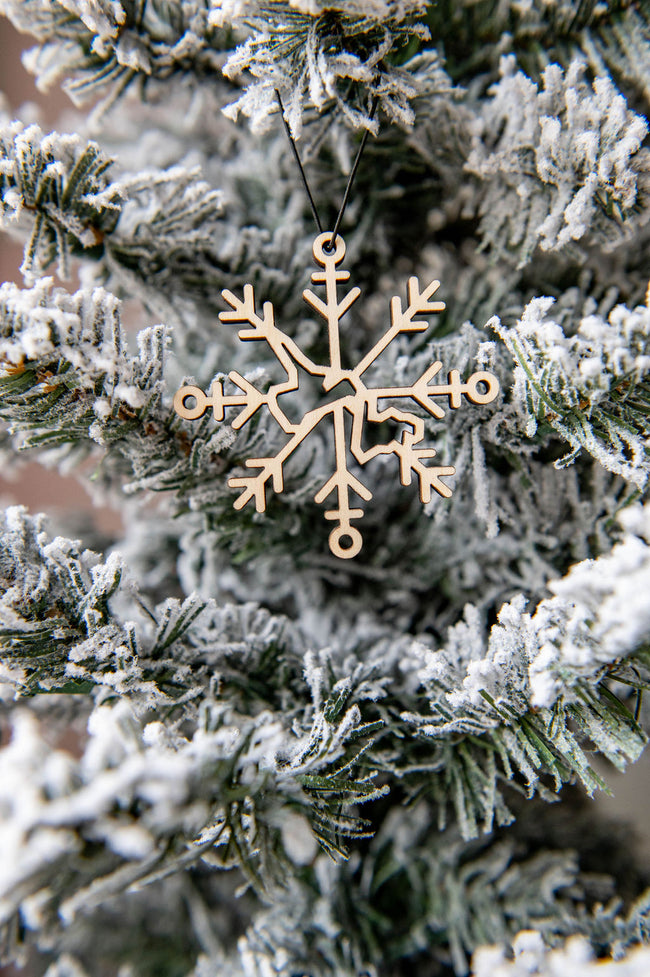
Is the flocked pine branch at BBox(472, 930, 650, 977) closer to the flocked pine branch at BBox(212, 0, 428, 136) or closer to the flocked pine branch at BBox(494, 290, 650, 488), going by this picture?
the flocked pine branch at BBox(494, 290, 650, 488)

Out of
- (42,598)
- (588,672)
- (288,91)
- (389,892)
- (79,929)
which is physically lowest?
(79,929)

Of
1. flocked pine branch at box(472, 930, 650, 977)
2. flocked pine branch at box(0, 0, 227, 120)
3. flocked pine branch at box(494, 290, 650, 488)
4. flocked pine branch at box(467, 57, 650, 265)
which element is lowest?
flocked pine branch at box(472, 930, 650, 977)

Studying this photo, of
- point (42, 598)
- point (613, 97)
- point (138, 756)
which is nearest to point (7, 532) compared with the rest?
point (42, 598)

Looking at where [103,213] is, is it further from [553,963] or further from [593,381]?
[553,963]

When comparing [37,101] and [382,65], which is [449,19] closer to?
[382,65]

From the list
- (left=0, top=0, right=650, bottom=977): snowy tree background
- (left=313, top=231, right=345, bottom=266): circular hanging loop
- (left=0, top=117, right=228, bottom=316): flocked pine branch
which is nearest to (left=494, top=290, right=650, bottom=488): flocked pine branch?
(left=0, top=0, right=650, bottom=977): snowy tree background

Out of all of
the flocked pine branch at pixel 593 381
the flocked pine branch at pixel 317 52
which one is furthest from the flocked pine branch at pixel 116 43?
the flocked pine branch at pixel 593 381
